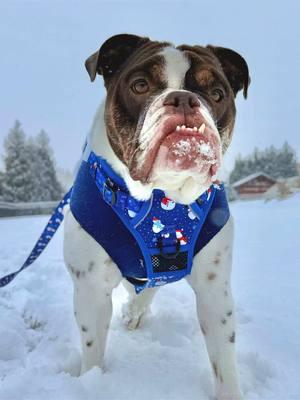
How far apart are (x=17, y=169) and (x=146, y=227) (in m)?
27.9

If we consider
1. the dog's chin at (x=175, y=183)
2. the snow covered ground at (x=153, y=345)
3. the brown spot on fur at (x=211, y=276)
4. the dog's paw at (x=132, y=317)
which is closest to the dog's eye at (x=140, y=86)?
the dog's chin at (x=175, y=183)

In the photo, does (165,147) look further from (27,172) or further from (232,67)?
(27,172)

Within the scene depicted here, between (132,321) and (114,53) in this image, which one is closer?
(114,53)

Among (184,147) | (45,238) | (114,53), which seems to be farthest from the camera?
(45,238)

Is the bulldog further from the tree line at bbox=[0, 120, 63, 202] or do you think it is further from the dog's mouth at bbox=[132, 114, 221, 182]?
the tree line at bbox=[0, 120, 63, 202]

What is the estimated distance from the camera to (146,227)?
2590mm

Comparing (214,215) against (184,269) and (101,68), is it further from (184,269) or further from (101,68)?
(101,68)

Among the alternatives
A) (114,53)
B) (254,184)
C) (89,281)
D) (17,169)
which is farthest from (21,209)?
(89,281)

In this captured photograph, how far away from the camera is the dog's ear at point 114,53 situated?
106 inches

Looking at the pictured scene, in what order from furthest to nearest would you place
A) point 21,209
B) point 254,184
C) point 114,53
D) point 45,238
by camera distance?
1. point 254,184
2. point 21,209
3. point 45,238
4. point 114,53

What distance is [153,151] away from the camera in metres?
2.09

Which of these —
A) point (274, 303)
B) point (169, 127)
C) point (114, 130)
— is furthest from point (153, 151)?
point (274, 303)

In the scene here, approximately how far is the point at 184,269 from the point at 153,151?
2.55 ft

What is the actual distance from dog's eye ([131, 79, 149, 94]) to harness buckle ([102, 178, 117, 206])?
1.63 feet
